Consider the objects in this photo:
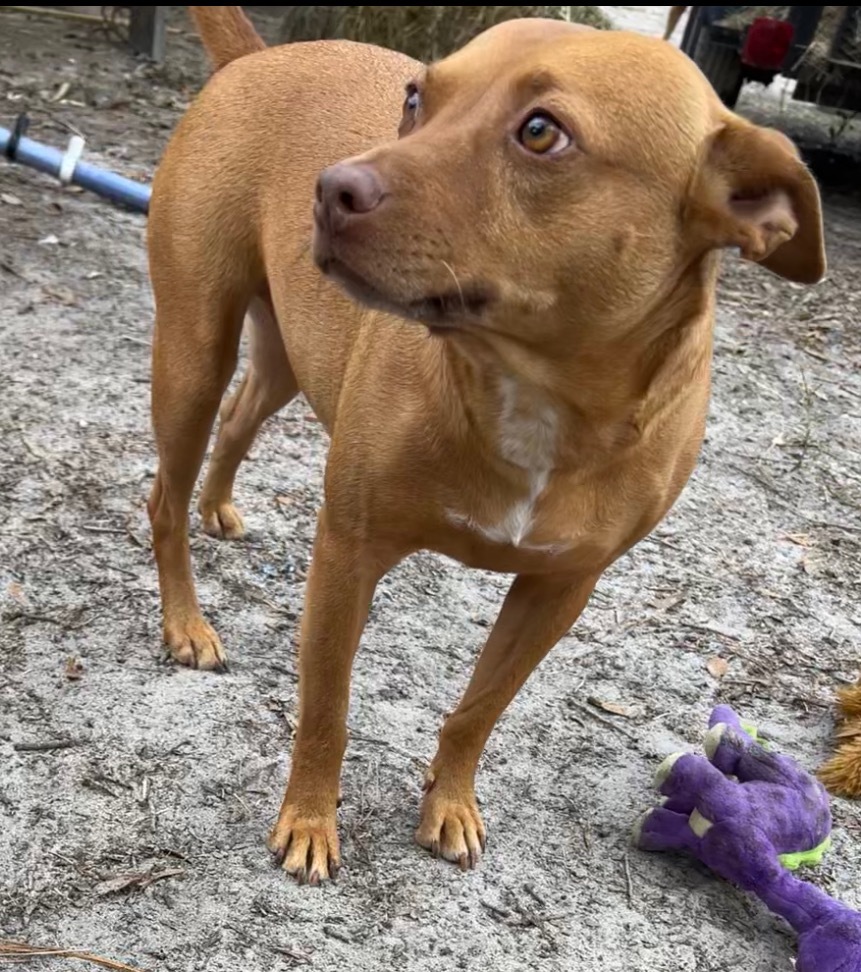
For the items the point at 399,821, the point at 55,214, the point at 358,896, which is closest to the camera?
the point at 358,896

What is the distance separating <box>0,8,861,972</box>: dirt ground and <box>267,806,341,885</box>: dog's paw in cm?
4

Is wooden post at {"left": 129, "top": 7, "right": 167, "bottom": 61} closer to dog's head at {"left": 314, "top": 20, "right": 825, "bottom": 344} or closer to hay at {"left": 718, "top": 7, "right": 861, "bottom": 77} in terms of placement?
hay at {"left": 718, "top": 7, "right": 861, "bottom": 77}

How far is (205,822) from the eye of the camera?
2.87m

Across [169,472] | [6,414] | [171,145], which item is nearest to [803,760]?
[169,472]

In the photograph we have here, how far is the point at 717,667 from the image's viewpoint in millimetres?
3803

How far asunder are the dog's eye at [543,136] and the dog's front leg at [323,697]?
0.91 m

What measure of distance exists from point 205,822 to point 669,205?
1.74 meters

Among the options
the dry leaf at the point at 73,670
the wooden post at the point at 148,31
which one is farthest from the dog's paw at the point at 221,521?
the wooden post at the point at 148,31

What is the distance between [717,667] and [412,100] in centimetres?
220

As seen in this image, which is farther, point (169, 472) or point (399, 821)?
point (169, 472)

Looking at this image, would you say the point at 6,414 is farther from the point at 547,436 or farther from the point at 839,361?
the point at 839,361

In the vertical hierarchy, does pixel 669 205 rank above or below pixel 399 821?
above

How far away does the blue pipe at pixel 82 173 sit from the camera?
5.93 m

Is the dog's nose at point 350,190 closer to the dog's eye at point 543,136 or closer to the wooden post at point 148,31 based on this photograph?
the dog's eye at point 543,136
